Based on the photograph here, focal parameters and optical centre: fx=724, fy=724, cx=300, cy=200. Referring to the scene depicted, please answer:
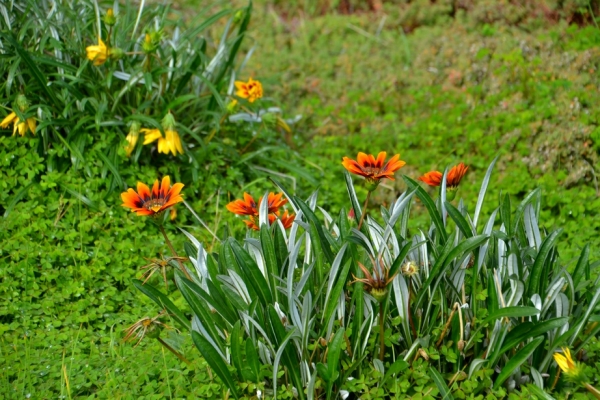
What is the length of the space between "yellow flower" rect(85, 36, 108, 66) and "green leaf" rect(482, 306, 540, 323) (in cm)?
222

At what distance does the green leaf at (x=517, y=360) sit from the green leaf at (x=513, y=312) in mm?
80

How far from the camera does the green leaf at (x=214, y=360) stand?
2.18m

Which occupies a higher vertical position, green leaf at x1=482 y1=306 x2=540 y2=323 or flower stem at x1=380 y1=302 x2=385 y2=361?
green leaf at x1=482 y1=306 x2=540 y2=323

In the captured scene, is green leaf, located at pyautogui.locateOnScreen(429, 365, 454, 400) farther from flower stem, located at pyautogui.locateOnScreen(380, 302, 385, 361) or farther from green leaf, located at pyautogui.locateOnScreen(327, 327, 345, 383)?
green leaf, located at pyautogui.locateOnScreen(327, 327, 345, 383)

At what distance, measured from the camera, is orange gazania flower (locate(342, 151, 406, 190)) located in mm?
2322

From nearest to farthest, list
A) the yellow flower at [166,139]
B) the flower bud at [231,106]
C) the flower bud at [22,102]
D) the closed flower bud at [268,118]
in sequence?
the flower bud at [22,102], the yellow flower at [166,139], the flower bud at [231,106], the closed flower bud at [268,118]

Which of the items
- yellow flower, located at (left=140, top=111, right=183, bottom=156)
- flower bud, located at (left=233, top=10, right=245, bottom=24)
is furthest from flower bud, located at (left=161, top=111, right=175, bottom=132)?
flower bud, located at (left=233, top=10, right=245, bottom=24)

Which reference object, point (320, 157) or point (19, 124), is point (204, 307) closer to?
point (19, 124)

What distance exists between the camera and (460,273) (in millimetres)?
2344

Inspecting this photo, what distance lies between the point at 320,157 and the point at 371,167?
1818mm

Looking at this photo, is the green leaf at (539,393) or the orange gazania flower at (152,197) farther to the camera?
the orange gazania flower at (152,197)

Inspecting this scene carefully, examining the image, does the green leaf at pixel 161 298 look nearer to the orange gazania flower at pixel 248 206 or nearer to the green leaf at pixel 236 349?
the green leaf at pixel 236 349

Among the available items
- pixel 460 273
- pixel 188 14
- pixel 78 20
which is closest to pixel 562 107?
pixel 460 273

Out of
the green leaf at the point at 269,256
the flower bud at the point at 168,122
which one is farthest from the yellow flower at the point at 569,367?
the flower bud at the point at 168,122
